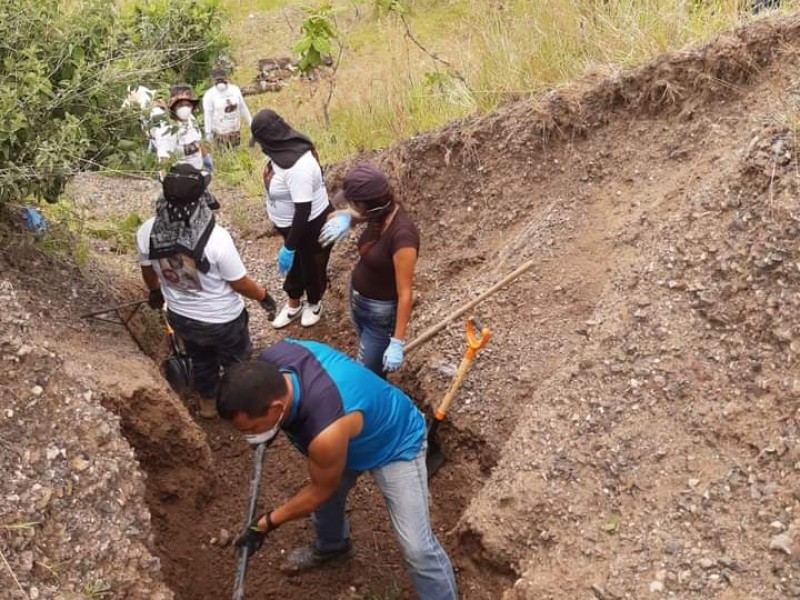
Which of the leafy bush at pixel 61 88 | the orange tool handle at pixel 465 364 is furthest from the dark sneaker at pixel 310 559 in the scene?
the leafy bush at pixel 61 88

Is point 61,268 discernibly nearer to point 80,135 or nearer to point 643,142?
point 80,135

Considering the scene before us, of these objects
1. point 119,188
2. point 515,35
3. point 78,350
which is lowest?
point 119,188

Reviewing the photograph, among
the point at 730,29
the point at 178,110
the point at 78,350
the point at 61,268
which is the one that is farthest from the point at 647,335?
the point at 178,110

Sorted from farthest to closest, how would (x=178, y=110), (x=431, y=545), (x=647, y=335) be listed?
(x=178, y=110), (x=647, y=335), (x=431, y=545)

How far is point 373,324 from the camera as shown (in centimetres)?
443

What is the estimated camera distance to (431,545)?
3369mm

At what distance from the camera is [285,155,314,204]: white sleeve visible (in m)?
4.88

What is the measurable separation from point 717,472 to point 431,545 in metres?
1.21

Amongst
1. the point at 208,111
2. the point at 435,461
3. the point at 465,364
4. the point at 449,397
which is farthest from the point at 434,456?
the point at 208,111

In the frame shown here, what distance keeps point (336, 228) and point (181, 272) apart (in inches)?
35.4

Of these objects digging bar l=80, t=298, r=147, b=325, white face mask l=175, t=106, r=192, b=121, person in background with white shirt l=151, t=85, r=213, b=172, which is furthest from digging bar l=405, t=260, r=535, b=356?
white face mask l=175, t=106, r=192, b=121

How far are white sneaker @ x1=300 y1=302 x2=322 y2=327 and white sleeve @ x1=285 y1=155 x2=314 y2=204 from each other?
41.4 inches

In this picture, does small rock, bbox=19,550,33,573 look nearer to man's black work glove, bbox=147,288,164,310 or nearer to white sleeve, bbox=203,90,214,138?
man's black work glove, bbox=147,288,164,310

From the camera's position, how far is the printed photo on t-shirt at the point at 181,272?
13.1 ft
